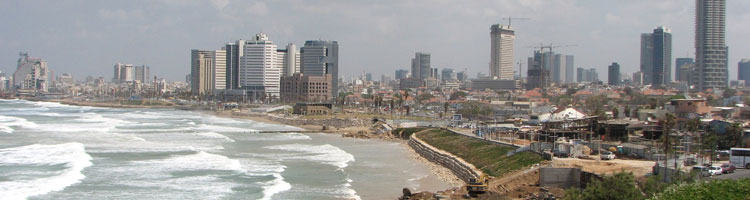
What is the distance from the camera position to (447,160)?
38906mm

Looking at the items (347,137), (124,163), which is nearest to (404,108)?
(347,137)

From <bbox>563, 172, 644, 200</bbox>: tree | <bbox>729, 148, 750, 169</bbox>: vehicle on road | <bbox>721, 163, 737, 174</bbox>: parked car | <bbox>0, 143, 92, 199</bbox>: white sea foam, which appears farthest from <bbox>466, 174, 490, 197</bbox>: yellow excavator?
<bbox>0, 143, 92, 199</bbox>: white sea foam

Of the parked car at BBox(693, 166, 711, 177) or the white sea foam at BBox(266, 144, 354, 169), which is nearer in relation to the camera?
the parked car at BBox(693, 166, 711, 177)

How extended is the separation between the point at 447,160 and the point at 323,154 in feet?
33.5

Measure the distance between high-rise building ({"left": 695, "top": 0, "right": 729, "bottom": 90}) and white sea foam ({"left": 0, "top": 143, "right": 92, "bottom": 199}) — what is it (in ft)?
401

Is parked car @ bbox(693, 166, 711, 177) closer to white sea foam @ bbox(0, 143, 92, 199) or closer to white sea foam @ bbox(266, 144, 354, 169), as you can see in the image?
white sea foam @ bbox(266, 144, 354, 169)

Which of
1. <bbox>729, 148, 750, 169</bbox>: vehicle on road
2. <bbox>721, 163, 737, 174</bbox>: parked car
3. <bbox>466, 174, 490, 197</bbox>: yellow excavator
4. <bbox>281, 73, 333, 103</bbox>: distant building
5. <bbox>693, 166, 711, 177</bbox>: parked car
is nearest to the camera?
<bbox>693, 166, 711, 177</bbox>: parked car

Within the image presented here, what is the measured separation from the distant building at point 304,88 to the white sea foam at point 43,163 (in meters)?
110

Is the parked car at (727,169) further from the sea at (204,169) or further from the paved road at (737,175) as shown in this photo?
the sea at (204,169)

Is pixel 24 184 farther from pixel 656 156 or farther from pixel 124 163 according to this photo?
pixel 656 156

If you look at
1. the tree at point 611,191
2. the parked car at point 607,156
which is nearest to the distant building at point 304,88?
the parked car at point 607,156

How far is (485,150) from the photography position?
3688 cm

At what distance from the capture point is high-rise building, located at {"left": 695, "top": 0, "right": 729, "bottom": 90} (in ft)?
465

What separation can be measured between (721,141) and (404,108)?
80929 millimetres
